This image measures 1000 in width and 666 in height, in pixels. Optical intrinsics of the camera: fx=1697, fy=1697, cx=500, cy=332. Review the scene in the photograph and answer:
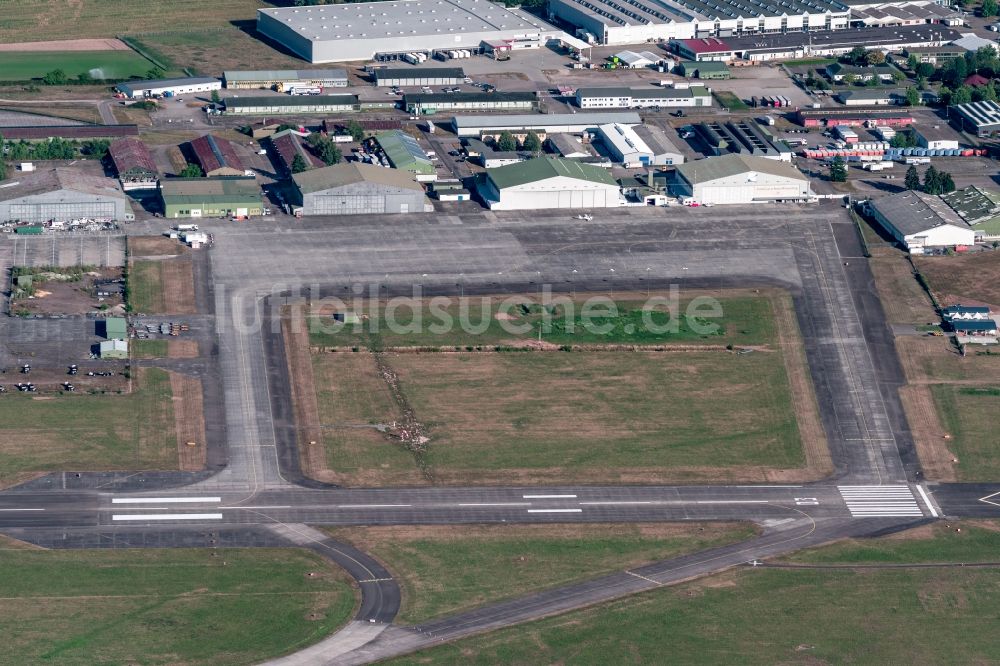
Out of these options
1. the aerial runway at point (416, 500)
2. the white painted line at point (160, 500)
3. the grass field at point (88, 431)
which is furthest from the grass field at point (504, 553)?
the grass field at point (88, 431)

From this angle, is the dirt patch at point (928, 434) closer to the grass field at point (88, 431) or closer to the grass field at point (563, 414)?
the grass field at point (563, 414)

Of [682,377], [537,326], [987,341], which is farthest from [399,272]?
[987,341]

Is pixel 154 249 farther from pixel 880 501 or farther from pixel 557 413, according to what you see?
pixel 880 501

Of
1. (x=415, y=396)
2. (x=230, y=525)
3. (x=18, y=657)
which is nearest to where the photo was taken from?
(x=18, y=657)

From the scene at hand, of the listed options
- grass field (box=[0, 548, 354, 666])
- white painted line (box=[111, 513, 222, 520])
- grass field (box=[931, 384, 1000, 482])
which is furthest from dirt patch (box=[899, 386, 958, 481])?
white painted line (box=[111, 513, 222, 520])

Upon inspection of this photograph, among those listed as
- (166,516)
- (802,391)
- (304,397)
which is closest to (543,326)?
(802,391)

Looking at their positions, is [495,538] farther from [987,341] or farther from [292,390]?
[987,341]

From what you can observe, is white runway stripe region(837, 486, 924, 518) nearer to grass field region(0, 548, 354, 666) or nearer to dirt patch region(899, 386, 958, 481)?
dirt patch region(899, 386, 958, 481)
